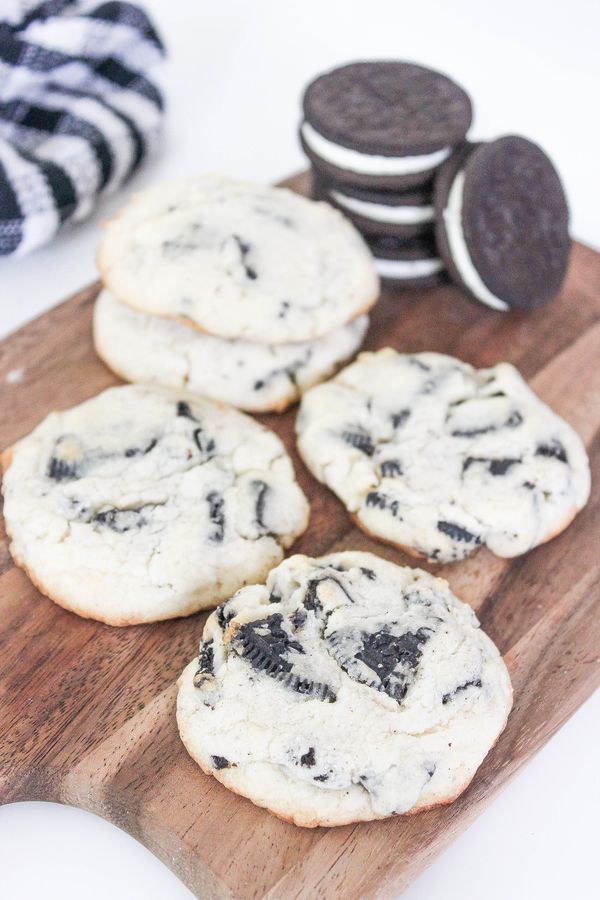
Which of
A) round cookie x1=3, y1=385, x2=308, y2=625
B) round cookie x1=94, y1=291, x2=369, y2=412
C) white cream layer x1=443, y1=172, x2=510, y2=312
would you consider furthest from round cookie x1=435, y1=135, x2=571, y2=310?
round cookie x1=3, y1=385, x2=308, y2=625

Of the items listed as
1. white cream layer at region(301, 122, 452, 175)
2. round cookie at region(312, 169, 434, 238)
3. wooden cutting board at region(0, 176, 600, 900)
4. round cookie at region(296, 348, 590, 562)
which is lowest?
wooden cutting board at region(0, 176, 600, 900)

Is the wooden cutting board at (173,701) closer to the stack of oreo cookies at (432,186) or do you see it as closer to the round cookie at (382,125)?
the stack of oreo cookies at (432,186)

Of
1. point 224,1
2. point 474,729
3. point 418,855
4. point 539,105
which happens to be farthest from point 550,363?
point 224,1

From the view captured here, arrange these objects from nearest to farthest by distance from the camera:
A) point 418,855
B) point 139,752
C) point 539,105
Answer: point 418,855 < point 139,752 < point 539,105

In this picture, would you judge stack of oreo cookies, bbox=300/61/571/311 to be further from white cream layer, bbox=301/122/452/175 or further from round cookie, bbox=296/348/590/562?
round cookie, bbox=296/348/590/562

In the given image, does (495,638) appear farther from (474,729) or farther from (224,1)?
(224,1)

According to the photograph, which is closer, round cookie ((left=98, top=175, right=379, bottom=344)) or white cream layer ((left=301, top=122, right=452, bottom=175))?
round cookie ((left=98, top=175, right=379, bottom=344))

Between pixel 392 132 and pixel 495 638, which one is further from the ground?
pixel 392 132

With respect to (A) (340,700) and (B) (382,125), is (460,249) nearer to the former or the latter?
(B) (382,125)
